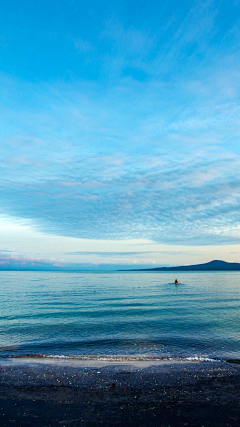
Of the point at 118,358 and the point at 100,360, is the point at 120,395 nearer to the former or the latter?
the point at 100,360

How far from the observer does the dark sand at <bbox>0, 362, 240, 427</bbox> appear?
26.3 ft

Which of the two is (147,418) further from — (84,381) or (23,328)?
(23,328)

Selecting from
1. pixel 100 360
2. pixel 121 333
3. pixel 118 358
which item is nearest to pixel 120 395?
pixel 100 360

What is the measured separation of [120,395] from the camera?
32.1 feet

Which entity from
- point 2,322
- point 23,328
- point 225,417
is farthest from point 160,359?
point 2,322

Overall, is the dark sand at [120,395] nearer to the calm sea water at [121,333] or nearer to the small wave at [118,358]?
the small wave at [118,358]

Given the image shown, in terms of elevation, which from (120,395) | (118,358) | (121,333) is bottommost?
(121,333)

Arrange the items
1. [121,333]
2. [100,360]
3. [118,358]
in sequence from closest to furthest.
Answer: [100,360], [118,358], [121,333]

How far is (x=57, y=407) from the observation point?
8742 millimetres

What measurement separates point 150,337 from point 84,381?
420 inches

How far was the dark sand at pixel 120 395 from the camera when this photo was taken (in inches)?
315

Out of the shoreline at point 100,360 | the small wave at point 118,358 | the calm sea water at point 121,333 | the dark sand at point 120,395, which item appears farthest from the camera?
the calm sea water at point 121,333

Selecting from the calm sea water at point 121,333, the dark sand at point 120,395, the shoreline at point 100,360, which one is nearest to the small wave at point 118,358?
the shoreline at point 100,360

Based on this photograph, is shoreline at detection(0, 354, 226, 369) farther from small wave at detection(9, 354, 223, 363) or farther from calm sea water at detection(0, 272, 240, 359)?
calm sea water at detection(0, 272, 240, 359)
